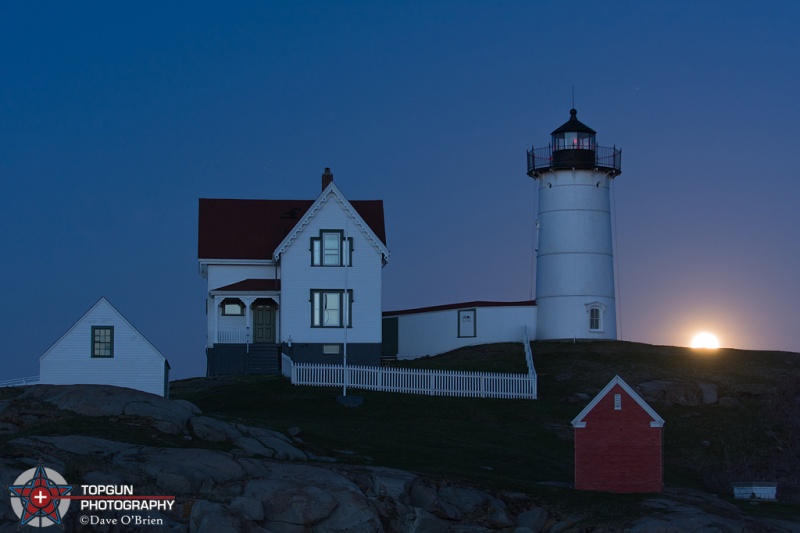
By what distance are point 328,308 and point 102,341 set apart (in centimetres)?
1525

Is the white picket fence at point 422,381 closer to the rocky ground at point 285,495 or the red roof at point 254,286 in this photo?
the red roof at point 254,286

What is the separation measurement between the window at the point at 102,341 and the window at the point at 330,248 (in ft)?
49.5

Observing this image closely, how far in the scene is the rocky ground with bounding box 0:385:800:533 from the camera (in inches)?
962

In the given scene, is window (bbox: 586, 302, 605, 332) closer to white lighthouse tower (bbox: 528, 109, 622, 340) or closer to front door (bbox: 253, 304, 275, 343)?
white lighthouse tower (bbox: 528, 109, 622, 340)

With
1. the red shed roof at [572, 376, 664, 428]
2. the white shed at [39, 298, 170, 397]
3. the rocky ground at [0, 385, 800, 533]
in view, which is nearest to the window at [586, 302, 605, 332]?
the white shed at [39, 298, 170, 397]

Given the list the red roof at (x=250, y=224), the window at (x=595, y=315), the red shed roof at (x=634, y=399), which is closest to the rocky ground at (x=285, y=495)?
the red shed roof at (x=634, y=399)

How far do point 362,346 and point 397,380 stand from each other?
532 cm

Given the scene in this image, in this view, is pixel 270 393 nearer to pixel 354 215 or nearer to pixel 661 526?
pixel 354 215

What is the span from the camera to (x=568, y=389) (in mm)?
47531

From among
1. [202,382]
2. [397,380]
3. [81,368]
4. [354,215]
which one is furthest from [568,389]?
[81,368]

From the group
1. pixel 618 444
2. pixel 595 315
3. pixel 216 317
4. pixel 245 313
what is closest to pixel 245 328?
pixel 245 313

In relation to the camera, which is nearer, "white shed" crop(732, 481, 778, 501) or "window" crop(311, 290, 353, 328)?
"white shed" crop(732, 481, 778, 501)

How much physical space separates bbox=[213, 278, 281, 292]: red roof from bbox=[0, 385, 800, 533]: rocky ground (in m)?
22.6

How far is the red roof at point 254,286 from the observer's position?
5222 centimetres
